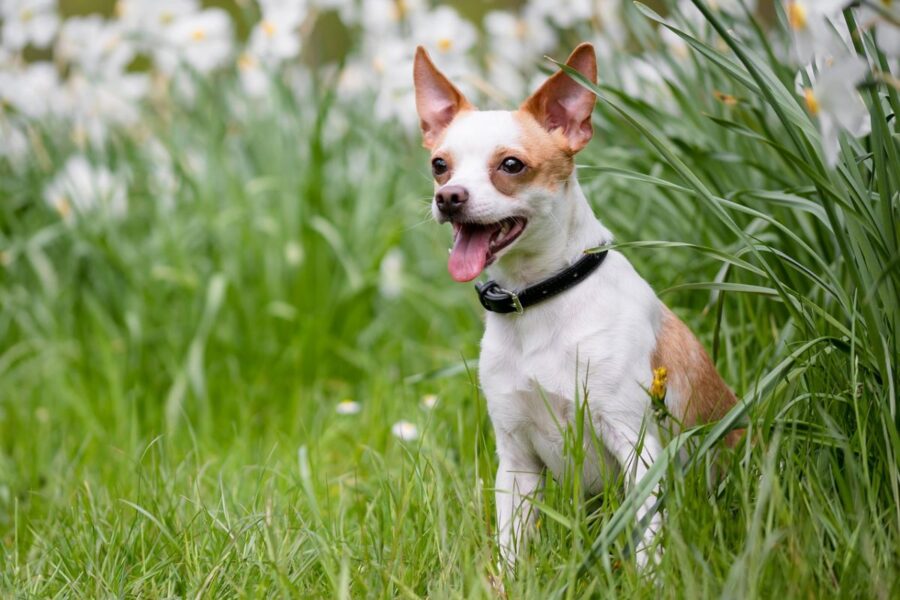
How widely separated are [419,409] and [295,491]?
719mm

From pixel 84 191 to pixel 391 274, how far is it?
4.47 ft

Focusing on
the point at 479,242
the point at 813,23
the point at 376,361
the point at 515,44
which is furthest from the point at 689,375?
the point at 515,44

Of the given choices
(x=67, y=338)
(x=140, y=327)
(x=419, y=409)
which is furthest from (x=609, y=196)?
(x=67, y=338)

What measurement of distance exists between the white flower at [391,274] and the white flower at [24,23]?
1936mm

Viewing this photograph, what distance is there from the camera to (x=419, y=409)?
3287 mm

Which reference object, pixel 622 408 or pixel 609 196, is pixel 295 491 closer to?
pixel 622 408

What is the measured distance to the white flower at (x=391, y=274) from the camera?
14.1 feet

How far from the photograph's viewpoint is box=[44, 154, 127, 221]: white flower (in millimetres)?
4516

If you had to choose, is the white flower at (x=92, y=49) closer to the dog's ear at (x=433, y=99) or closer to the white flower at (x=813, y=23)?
the dog's ear at (x=433, y=99)

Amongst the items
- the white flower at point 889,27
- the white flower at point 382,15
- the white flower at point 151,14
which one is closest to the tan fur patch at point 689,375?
the white flower at point 889,27

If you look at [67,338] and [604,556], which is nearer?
[604,556]

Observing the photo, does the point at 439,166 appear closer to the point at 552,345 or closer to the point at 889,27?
the point at 552,345

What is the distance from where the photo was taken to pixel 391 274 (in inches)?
172

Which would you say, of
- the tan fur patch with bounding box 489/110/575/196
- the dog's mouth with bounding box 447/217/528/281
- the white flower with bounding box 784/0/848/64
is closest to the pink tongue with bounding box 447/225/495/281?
the dog's mouth with bounding box 447/217/528/281
